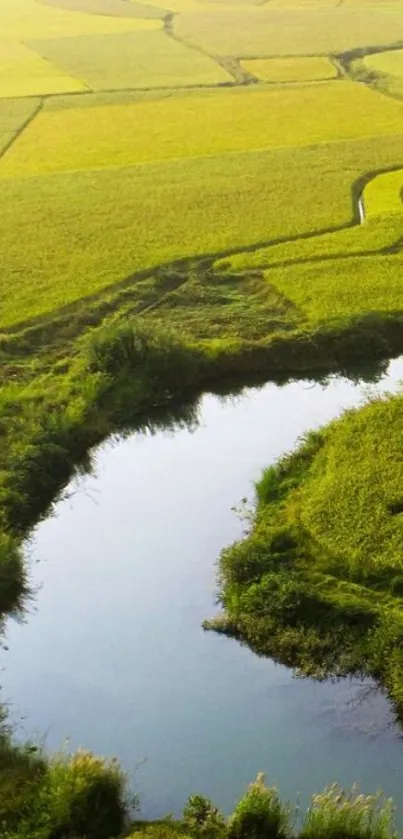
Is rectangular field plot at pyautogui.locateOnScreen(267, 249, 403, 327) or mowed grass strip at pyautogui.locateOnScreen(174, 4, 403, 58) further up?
mowed grass strip at pyautogui.locateOnScreen(174, 4, 403, 58)

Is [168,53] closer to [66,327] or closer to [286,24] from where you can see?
[286,24]

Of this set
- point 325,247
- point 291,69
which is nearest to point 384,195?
point 325,247

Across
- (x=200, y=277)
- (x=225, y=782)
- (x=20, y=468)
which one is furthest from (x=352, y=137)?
(x=225, y=782)

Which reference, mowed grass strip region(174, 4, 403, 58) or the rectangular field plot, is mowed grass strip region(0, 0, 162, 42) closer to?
mowed grass strip region(174, 4, 403, 58)

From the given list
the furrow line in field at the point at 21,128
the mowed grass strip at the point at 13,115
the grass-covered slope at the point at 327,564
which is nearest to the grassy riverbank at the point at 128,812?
the grass-covered slope at the point at 327,564

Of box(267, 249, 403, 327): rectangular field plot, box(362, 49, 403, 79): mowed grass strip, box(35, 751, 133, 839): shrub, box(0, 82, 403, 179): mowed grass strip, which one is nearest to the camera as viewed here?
box(35, 751, 133, 839): shrub

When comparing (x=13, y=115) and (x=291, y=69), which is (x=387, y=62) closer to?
(x=291, y=69)

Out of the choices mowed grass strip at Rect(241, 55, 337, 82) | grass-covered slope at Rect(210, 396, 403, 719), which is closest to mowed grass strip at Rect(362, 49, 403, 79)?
mowed grass strip at Rect(241, 55, 337, 82)
